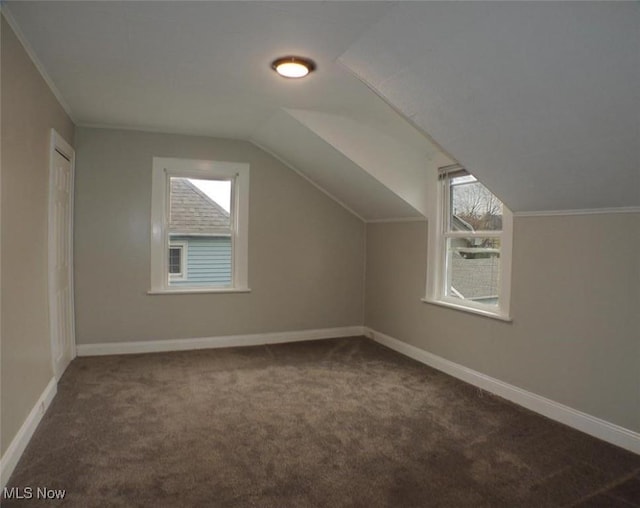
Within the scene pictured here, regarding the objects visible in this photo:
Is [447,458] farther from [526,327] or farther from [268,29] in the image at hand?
[268,29]

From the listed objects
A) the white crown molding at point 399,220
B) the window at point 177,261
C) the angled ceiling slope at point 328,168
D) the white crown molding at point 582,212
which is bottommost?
the window at point 177,261

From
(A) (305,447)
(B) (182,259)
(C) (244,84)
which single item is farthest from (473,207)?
(B) (182,259)

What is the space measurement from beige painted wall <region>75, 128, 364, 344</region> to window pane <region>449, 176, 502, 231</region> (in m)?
1.55

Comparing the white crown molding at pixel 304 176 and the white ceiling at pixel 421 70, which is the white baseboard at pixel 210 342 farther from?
the white ceiling at pixel 421 70

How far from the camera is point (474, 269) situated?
378 centimetres

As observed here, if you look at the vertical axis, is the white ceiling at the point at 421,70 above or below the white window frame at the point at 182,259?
above

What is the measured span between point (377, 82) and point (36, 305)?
2.66 metres

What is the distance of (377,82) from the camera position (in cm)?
257

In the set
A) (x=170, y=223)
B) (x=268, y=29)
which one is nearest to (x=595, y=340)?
(x=268, y=29)

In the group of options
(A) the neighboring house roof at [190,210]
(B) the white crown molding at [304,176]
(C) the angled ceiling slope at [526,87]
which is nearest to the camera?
(C) the angled ceiling slope at [526,87]

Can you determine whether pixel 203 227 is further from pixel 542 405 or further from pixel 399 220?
pixel 542 405

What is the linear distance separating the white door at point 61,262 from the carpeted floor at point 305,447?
1.03ft

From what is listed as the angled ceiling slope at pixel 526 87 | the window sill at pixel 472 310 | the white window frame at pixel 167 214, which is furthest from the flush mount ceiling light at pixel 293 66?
the window sill at pixel 472 310

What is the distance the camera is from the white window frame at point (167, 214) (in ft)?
14.5
